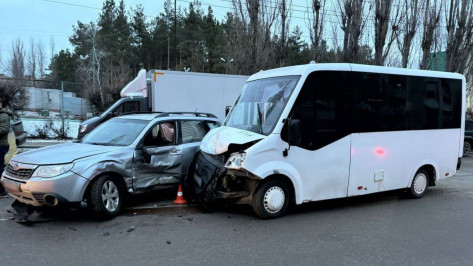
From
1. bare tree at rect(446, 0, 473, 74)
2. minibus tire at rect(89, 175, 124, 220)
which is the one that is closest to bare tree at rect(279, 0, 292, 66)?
bare tree at rect(446, 0, 473, 74)

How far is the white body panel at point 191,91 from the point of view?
12273 millimetres

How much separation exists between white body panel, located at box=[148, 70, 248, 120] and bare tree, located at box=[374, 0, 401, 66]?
9.79 m

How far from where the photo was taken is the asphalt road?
4.06 m

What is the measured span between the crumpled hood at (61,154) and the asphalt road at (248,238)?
3.10 ft

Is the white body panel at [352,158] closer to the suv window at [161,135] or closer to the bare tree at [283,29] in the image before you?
the suv window at [161,135]

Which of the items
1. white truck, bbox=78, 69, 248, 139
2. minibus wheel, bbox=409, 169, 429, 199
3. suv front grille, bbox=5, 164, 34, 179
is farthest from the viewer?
white truck, bbox=78, 69, 248, 139

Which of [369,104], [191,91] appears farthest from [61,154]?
[191,91]

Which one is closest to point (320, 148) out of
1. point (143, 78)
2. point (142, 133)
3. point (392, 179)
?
point (392, 179)

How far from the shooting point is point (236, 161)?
5.24 metres

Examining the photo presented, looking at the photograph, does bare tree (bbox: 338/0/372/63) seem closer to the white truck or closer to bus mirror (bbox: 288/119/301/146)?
the white truck

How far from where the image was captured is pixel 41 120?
1675cm

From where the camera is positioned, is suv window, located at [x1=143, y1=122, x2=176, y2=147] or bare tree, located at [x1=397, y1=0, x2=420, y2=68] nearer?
suv window, located at [x1=143, y1=122, x2=176, y2=147]

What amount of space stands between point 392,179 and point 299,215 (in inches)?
83.6

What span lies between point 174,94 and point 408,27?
1477 centimetres
